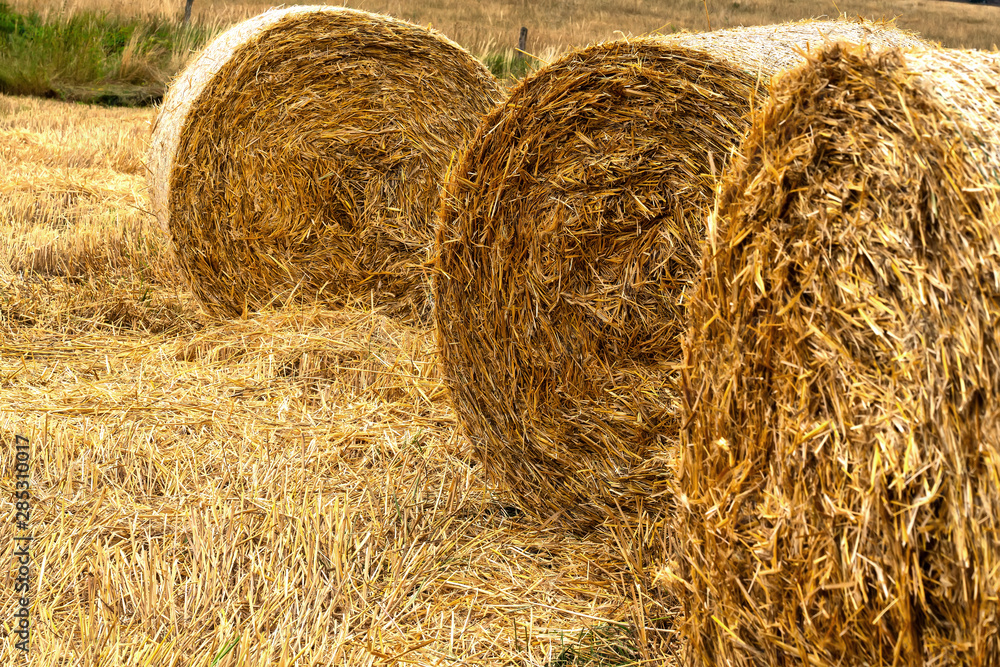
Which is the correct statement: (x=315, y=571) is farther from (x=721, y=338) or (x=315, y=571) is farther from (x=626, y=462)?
(x=721, y=338)

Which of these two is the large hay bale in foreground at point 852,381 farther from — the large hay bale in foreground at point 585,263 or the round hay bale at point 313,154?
the round hay bale at point 313,154

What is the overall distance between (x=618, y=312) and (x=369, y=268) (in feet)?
7.69

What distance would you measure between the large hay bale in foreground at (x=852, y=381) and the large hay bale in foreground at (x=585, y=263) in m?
0.78

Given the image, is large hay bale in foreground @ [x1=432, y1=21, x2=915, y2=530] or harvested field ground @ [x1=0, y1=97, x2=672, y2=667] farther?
large hay bale in foreground @ [x1=432, y1=21, x2=915, y2=530]

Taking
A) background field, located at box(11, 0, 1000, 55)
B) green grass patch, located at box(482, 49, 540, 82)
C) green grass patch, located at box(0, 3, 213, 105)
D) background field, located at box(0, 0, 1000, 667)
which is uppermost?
background field, located at box(11, 0, 1000, 55)

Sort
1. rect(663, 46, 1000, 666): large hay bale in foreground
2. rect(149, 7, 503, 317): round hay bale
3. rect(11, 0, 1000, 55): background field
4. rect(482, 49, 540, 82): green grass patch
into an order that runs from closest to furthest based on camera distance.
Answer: rect(663, 46, 1000, 666): large hay bale in foreground
rect(149, 7, 503, 317): round hay bale
rect(482, 49, 540, 82): green grass patch
rect(11, 0, 1000, 55): background field

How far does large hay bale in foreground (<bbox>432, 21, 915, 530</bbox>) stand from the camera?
2783 millimetres

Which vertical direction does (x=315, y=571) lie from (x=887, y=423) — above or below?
below

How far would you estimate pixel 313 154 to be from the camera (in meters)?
4.90

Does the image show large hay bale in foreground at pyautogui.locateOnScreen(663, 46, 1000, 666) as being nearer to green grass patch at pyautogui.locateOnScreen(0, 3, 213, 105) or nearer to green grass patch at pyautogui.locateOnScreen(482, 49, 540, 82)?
green grass patch at pyautogui.locateOnScreen(482, 49, 540, 82)

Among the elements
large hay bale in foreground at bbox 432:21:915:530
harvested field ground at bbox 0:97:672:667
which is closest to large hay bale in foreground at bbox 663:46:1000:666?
harvested field ground at bbox 0:97:672:667

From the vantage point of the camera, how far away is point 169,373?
4074mm

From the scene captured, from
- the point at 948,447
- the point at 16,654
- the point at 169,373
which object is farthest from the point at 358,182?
the point at 948,447

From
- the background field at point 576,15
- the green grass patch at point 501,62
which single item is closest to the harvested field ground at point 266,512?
the green grass patch at point 501,62
